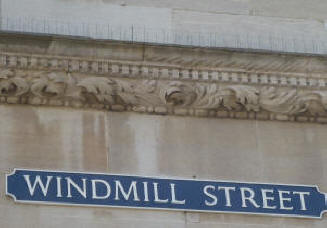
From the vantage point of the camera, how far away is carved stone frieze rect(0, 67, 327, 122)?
13.6 meters

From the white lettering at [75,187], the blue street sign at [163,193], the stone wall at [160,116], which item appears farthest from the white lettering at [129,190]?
the white lettering at [75,187]

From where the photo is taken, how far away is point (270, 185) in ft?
44.5

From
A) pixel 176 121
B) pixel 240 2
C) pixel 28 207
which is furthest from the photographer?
pixel 240 2

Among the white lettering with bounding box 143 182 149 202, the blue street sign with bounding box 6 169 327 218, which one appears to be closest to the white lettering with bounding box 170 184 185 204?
the blue street sign with bounding box 6 169 327 218

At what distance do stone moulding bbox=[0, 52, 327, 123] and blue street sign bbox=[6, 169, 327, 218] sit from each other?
31.9 inches

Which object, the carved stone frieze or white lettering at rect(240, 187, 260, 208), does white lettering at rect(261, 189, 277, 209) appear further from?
the carved stone frieze

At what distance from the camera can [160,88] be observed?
13.9 m

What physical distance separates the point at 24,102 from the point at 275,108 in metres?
→ 2.52

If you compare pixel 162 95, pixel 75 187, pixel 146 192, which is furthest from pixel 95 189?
pixel 162 95

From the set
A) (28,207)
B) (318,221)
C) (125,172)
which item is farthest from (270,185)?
(28,207)

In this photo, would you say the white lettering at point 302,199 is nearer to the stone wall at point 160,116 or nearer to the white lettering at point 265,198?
the stone wall at point 160,116

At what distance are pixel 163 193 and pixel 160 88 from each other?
117 cm

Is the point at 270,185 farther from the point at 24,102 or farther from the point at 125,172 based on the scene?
the point at 24,102

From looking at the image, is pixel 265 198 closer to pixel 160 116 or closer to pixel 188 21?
pixel 160 116
